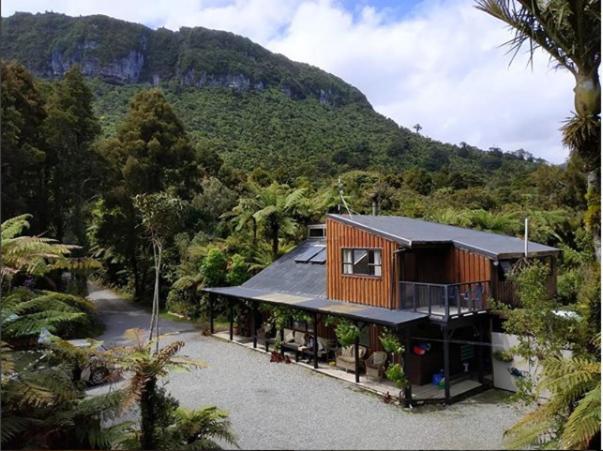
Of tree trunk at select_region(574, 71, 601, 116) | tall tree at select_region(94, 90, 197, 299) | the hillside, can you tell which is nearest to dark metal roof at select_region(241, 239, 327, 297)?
tall tree at select_region(94, 90, 197, 299)

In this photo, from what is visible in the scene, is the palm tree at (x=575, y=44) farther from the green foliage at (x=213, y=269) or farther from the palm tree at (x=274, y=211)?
the green foliage at (x=213, y=269)

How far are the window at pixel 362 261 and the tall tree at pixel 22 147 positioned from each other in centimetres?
1010

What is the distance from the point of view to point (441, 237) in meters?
11.2

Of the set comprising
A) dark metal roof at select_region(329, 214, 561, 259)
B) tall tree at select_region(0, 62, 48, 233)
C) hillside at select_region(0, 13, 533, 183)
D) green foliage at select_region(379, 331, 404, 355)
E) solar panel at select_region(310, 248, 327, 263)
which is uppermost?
hillside at select_region(0, 13, 533, 183)

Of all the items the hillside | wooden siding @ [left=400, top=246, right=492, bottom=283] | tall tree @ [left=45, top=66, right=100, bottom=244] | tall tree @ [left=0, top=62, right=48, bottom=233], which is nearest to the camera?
wooden siding @ [left=400, top=246, right=492, bottom=283]

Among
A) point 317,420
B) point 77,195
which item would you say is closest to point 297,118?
point 77,195

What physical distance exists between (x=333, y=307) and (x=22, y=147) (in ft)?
36.8

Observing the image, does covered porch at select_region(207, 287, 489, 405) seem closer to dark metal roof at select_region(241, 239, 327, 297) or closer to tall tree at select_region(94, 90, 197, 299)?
dark metal roof at select_region(241, 239, 327, 297)

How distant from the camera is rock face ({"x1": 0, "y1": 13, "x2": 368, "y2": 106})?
18.9m

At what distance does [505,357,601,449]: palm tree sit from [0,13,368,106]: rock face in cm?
1361

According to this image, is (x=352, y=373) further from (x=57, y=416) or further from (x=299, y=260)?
(x=57, y=416)

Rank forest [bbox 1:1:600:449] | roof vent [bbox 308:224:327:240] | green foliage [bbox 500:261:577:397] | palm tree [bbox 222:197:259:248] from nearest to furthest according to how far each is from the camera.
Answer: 1. forest [bbox 1:1:600:449]
2. green foliage [bbox 500:261:577:397]
3. roof vent [bbox 308:224:327:240]
4. palm tree [bbox 222:197:259:248]

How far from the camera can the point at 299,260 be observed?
14781mm

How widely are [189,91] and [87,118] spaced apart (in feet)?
59.8
